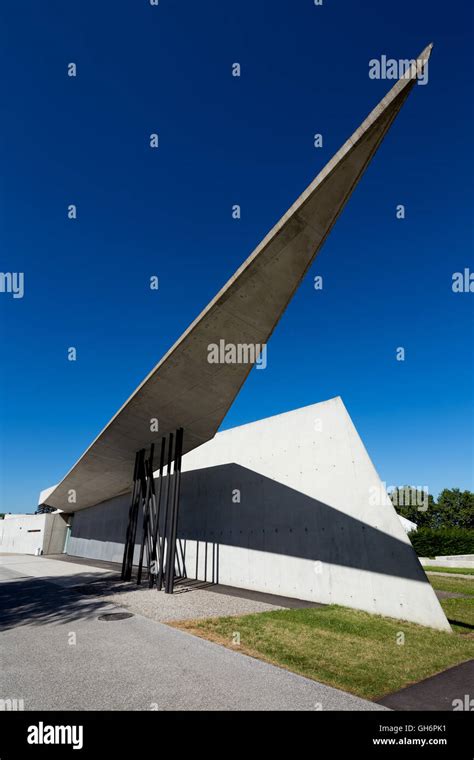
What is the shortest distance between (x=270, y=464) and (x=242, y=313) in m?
7.55

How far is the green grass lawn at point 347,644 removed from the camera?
5.82 meters

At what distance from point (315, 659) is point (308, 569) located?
19.5 feet

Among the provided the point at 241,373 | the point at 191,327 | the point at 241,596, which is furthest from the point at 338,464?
the point at 191,327

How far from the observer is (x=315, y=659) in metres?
6.50

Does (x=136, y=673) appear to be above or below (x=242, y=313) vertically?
below

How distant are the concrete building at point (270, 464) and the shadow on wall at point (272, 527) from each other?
0.13 ft

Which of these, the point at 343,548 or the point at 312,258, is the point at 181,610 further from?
the point at 312,258

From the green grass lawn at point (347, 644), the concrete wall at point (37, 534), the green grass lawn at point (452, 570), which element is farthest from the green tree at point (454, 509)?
the green grass lawn at point (347, 644)

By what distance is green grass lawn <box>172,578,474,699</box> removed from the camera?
19.1ft

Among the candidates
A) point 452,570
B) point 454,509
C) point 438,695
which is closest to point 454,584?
point 452,570

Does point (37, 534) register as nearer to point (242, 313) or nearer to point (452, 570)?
point (452, 570)

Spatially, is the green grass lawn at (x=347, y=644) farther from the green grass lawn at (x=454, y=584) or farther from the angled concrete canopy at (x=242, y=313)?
the angled concrete canopy at (x=242, y=313)

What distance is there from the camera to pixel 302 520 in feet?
41.7

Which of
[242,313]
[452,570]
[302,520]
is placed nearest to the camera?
[242,313]
